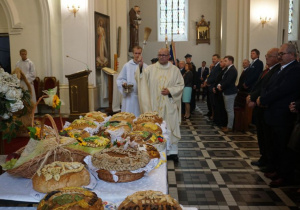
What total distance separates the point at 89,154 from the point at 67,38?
26.6 ft

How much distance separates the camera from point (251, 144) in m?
6.74

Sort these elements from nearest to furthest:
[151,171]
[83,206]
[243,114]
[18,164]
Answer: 1. [83,206]
2. [18,164]
3. [151,171]
4. [243,114]

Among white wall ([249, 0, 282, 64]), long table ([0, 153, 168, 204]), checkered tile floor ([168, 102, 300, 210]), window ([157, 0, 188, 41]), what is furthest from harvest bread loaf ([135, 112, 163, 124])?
window ([157, 0, 188, 41])

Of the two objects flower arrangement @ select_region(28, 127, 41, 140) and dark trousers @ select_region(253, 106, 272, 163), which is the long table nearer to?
flower arrangement @ select_region(28, 127, 41, 140)

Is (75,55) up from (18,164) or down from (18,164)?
up

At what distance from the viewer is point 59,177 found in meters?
1.95

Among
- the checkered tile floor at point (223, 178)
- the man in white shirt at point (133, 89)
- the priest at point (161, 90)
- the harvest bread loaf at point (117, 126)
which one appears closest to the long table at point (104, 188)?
the harvest bread loaf at point (117, 126)

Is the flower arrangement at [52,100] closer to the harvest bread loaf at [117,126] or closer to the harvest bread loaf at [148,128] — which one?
the harvest bread loaf at [117,126]

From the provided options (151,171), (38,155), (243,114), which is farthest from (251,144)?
(38,155)

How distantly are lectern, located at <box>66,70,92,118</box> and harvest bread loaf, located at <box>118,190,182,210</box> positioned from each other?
7.90 meters

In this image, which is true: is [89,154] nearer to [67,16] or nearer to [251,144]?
[251,144]

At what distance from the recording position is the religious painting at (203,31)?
1769 centimetres

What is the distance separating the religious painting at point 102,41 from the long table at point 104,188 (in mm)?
8581

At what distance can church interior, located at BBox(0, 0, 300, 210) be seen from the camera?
422 centimetres
